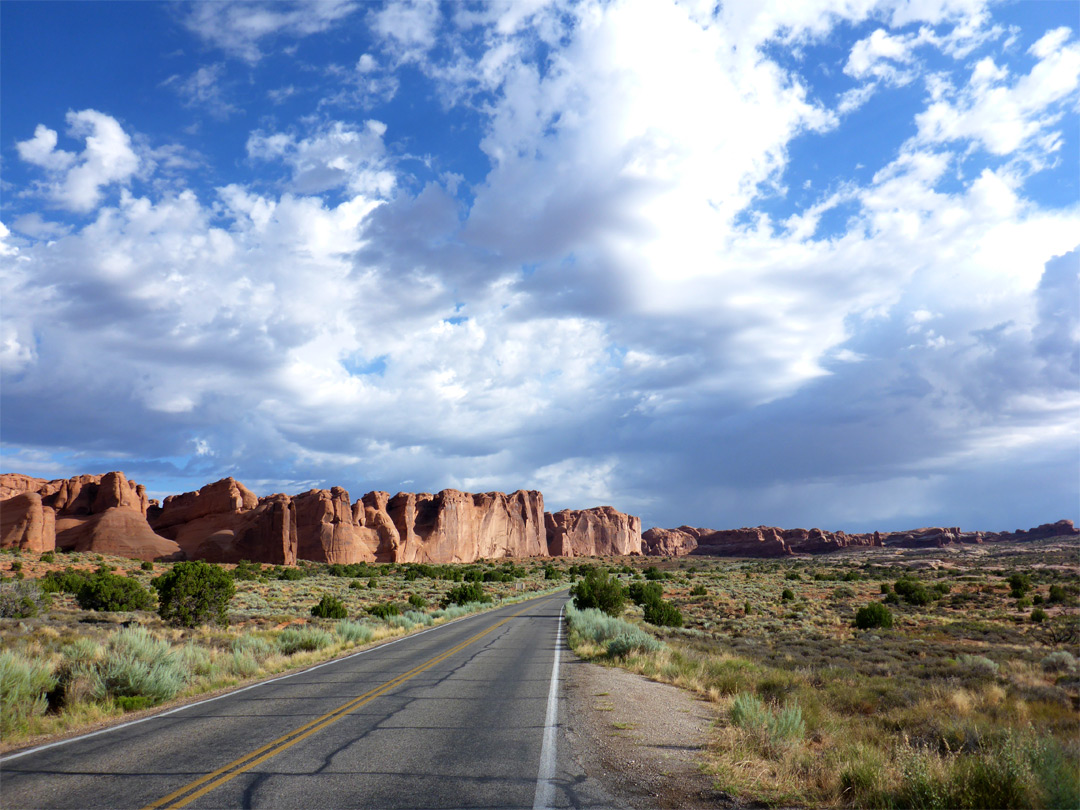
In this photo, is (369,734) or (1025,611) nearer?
(369,734)

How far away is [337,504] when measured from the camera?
98.2 m

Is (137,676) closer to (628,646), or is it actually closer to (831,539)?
(628,646)

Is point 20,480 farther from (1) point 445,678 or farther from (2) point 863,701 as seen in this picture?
(2) point 863,701

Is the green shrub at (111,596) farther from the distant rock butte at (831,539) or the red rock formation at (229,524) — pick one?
the distant rock butte at (831,539)

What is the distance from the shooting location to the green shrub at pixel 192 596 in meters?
24.5

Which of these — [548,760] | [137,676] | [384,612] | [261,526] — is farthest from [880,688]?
[261,526]

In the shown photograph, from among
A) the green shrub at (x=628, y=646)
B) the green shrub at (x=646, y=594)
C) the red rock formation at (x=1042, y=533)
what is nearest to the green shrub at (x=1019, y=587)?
the green shrub at (x=646, y=594)

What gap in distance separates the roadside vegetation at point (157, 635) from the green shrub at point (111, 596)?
5 centimetres

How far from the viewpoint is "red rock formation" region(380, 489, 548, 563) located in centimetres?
10900

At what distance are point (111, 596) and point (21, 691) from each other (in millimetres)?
24768

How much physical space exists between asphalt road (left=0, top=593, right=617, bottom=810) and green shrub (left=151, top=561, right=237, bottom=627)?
15.2 metres

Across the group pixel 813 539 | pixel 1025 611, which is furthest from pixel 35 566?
pixel 813 539

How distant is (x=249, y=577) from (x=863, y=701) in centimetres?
5625

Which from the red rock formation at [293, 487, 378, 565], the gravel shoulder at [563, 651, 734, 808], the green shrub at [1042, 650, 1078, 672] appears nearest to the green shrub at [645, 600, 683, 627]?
the green shrub at [1042, 650, 1078, 672]
